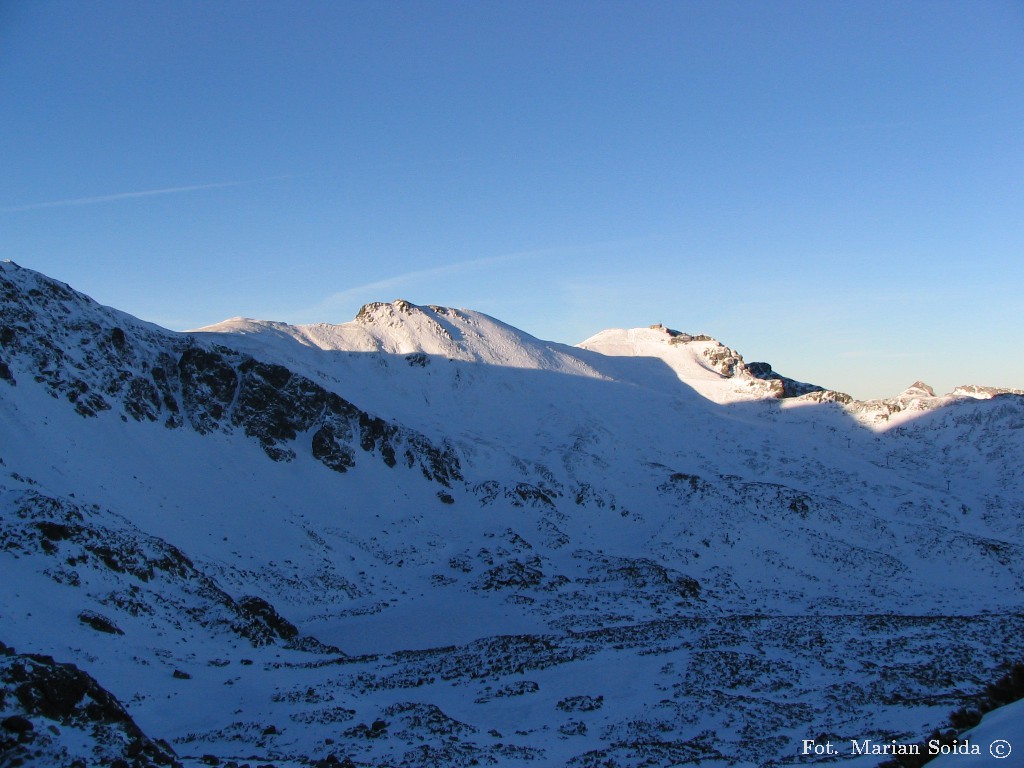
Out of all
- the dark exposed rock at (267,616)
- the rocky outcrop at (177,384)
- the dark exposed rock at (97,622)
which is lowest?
the dark exposed rock at (267,616)

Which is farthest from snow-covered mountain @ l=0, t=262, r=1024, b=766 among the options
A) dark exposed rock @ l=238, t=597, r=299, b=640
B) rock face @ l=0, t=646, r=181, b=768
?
dark exposed rock @ l=238, t=597, r=299, b=640

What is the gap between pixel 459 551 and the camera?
6456cm

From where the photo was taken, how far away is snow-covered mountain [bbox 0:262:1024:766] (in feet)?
90.5

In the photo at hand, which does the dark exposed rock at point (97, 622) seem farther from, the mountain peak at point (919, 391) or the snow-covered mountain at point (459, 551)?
the mountain peak at point (919, 391)

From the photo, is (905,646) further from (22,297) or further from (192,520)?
(22,297)

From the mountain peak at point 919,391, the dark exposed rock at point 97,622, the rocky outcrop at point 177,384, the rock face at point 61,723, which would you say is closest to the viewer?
the rock face at point 61,723

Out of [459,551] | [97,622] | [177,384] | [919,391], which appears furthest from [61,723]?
[919,391]

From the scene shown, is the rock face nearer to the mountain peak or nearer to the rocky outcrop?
the rocky outcrop

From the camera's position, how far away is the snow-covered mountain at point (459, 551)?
2759 centimetres

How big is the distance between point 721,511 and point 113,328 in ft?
198

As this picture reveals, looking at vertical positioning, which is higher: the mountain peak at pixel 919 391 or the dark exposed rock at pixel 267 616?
the mountain peak at pixel 919 391

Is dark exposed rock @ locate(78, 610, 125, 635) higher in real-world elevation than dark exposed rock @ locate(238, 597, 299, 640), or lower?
higher

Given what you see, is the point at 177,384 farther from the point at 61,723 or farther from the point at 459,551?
the point at 61,723

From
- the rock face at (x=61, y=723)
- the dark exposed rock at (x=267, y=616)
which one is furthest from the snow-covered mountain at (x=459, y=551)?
the dark exposed rock at (x=267, y=616)
